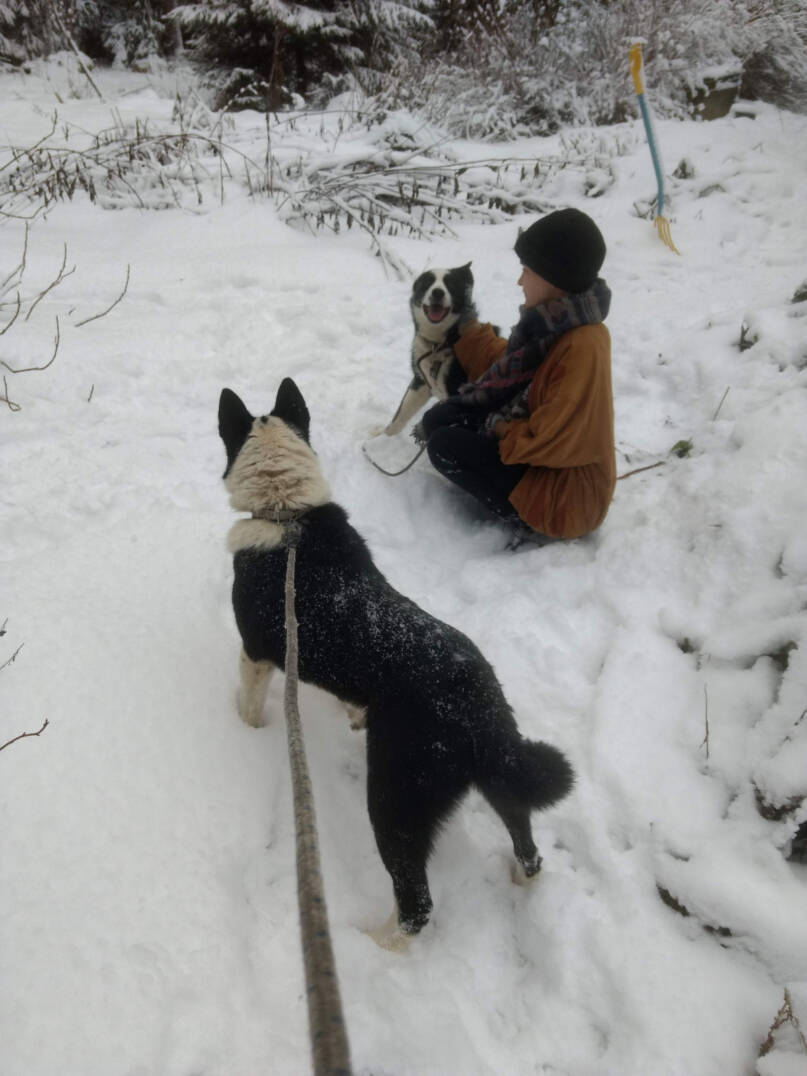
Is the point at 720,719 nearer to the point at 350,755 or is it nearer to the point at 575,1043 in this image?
the point at 575,1043

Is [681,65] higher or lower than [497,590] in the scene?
higher

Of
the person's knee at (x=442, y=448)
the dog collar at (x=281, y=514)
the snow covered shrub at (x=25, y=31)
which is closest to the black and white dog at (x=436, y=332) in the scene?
the person's knee at (x=442, y=448)

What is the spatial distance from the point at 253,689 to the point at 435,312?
101 inches

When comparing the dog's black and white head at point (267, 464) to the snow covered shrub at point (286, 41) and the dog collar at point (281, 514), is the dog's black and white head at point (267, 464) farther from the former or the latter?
the snow covered shrub at point (286, 41)

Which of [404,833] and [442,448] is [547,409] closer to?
[442,448]

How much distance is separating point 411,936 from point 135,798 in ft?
3.10

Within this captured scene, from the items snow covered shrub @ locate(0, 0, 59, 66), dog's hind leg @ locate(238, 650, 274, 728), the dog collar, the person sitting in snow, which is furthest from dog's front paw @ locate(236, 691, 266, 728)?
snow covered shrub @ locate(0, 0, 59, 66)

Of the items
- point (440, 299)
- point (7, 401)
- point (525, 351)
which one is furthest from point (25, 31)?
point (525, 351)

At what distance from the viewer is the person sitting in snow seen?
250 centimetres

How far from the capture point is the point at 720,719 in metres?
2.08

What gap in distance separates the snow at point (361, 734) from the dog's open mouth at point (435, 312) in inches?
29.8

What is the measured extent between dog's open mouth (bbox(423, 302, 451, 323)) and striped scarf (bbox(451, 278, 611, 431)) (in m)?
0.59

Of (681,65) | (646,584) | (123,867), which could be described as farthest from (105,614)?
(681,65)

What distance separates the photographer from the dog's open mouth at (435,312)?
355 centimetres
